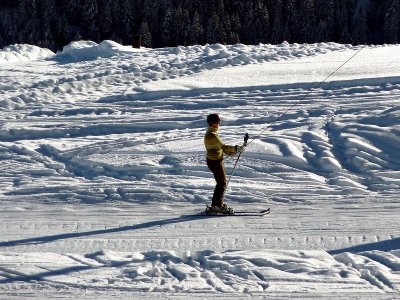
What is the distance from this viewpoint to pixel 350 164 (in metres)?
11.9

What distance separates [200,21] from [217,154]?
221ft

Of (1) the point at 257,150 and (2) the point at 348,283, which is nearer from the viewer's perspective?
(2) the point at 348,283

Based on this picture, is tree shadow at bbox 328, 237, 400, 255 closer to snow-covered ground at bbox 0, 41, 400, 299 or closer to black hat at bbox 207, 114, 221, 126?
snow-covered ground at bbox 0, 41, 400, 299

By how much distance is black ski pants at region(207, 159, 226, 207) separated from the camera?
9.62 metres

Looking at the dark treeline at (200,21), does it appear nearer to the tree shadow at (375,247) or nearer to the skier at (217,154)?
the skier at (217,154)

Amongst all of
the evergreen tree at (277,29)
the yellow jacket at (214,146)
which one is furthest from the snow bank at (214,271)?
the evergreen tree at (277,29)

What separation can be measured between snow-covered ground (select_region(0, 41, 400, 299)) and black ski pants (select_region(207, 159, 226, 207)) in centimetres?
30

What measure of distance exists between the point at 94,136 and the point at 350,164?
499cm

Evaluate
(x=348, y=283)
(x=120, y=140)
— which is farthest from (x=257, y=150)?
(x=348, y=283)

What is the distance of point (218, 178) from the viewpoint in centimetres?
970

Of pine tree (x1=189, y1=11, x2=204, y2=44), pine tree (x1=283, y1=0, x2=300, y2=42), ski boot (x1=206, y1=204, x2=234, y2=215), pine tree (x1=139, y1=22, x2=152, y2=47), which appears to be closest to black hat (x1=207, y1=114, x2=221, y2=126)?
ski boot (x1=206, y1=204, x2=234, y2=215)

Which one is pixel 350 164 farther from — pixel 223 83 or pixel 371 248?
pixel 223 83

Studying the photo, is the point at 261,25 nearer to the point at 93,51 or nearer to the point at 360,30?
the point at 360,30

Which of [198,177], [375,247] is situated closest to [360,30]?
[198,177]
